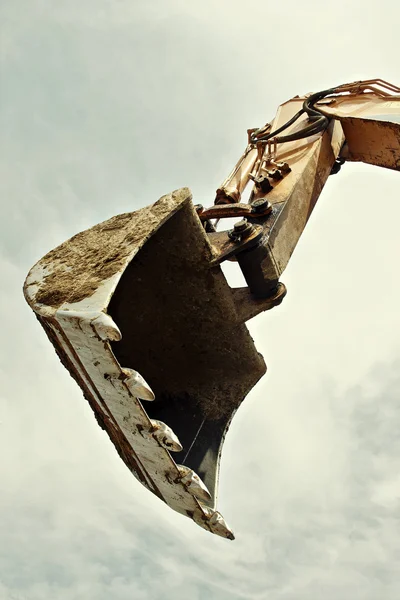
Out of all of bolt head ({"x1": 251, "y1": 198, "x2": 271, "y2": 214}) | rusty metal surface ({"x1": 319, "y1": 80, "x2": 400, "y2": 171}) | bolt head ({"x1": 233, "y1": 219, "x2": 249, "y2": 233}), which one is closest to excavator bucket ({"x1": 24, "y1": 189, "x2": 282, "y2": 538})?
bolt head ({"x1": 233, "y1": 219, "x2": 249, "y2": 233})

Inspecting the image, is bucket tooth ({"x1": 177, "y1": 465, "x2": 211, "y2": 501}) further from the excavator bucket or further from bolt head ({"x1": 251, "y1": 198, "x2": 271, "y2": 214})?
bolt head ({"x1": 251, "y1": 198, "x2": 271, "y2": 214})

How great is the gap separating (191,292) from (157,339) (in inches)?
16.4

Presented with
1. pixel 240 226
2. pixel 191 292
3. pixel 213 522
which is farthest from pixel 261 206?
pixel 213 522

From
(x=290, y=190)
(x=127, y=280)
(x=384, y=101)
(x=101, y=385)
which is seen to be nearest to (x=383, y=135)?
(x=384, y=101)

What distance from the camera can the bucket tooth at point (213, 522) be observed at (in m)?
3.65

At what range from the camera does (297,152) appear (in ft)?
17.6

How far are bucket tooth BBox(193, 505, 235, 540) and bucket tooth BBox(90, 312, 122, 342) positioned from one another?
1215 mm

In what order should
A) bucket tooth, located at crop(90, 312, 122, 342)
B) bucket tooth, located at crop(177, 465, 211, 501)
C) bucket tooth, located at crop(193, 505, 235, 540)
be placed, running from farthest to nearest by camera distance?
bucket tooth, located at crop(193, 505, 235, 540)
bucket tooth, located at crop(177, 465, 211, 501)
bucket tooth, located at crop(90, 312, 122, 342)

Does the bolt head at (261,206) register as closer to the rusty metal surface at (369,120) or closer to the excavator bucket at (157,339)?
the excavator bucket at (157,339)

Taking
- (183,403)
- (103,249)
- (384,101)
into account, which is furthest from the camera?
(384,101)

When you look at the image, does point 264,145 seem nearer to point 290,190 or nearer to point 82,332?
point 290,190

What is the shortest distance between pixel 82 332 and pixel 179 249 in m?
1.51

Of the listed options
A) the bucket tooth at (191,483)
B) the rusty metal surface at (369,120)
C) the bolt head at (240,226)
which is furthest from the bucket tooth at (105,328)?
the rusty metal surface at (369,120)

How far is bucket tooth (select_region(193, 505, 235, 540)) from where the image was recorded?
365cm
